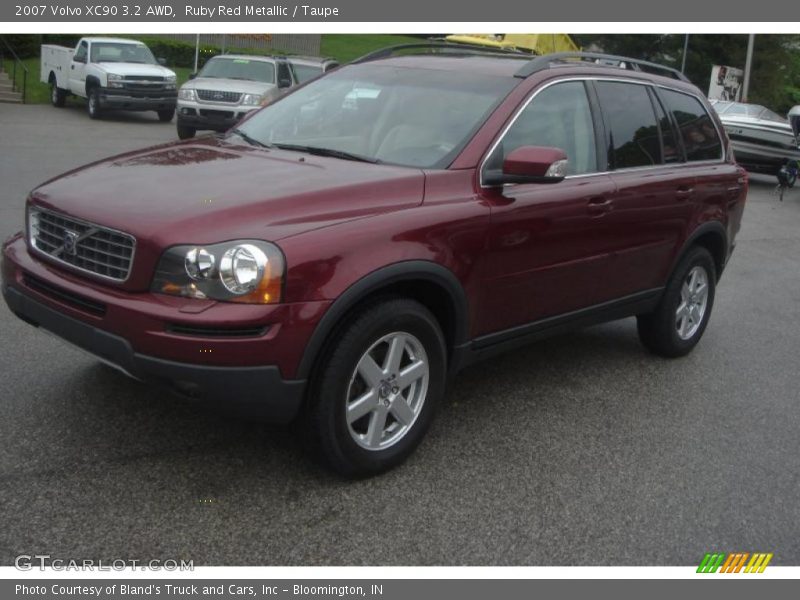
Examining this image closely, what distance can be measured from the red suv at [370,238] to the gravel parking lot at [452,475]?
1.25 feet

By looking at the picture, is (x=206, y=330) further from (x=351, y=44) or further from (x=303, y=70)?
(x=351, y=44)

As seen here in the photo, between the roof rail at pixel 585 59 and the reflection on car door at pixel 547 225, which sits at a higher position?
the roof rail at pixel 585 59

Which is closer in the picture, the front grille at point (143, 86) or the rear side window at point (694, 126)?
the rear side window at point (694, 126)

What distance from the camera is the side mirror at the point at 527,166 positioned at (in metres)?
4.21

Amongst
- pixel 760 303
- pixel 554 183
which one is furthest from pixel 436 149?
pixel 760 303

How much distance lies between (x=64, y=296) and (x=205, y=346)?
772 millimetres

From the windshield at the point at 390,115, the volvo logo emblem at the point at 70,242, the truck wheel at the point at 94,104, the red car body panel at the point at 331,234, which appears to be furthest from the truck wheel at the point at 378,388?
the truck wheel at the point at 94,104

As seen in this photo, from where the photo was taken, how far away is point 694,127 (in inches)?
244

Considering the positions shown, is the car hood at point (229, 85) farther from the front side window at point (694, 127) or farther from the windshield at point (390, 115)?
the windshield at point (390, 115)

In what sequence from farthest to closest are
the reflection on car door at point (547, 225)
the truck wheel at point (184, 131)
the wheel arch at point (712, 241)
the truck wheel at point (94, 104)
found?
1. the truck wheel at point (94, 104)
2. the truck wheel at point (184, 131)
3. the wheel arch at point (712, 241)
4. the reflection on car door at point (547, 225)

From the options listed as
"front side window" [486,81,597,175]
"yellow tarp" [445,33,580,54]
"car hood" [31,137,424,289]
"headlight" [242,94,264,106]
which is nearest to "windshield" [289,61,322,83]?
"headlight" [242,94,264,106]

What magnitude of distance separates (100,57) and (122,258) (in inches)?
812

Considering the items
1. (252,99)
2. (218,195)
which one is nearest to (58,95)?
(252,99)

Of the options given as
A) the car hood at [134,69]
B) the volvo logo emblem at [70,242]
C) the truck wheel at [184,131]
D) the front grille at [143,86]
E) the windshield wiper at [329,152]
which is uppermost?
the car hood at [134,69]
